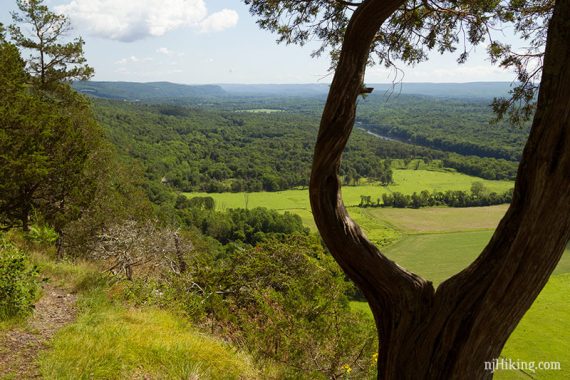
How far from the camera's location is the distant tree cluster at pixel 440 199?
66.2 m

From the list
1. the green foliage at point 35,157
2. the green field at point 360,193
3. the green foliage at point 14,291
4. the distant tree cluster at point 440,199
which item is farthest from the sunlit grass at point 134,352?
the distant tree cluster at point 440,199

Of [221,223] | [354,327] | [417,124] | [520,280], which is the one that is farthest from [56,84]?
[417,124]

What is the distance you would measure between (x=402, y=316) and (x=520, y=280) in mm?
704

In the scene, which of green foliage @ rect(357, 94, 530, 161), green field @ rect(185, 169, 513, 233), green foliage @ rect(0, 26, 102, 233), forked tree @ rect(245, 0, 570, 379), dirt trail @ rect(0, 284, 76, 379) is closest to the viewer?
forked tree @ rect(245, 0, 570, 379)

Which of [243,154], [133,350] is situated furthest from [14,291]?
[243,154]

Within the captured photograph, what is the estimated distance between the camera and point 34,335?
4324mm

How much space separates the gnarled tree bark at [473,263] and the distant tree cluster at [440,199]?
2523 inches

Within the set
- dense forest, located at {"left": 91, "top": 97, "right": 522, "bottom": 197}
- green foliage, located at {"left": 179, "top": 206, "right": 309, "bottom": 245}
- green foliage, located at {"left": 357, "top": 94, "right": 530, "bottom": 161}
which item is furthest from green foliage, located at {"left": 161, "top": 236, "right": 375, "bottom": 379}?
green foliage, located at {"left": 357, "top": 94, "right": 530, "bottom": 161}

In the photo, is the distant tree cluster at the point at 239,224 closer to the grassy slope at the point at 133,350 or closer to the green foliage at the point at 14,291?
the grassy slope at the point at 133,350

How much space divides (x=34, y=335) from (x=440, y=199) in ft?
227

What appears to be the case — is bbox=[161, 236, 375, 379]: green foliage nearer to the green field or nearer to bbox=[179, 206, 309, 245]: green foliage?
bbox=[179, 206, 309, 245]: green foliage

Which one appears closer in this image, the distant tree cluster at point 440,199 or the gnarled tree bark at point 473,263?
the gnarled tree bark at point 473,263

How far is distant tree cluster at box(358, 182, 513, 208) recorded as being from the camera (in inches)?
2608

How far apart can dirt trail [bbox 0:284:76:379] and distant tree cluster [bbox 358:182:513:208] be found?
61958 millimetres
